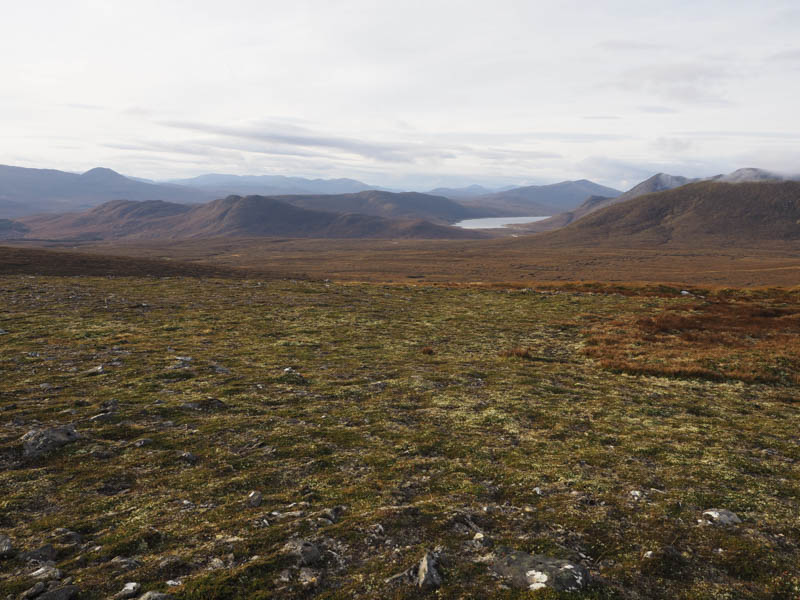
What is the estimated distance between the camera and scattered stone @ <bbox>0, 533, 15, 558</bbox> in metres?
7.18

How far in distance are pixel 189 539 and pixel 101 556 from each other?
54.3 inches

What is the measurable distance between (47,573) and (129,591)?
5.05 feet

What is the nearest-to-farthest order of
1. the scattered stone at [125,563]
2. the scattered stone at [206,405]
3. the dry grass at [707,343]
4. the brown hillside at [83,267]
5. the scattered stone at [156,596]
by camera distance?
1. the scattered stone at [156,596]
2. the scattered stone at [125,563]
3. the scattered stone at [206,405]
4. the dry grass at [707,343]
5. the brown hillside at [83,267]

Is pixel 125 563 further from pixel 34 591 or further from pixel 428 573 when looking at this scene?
pixel 428 573

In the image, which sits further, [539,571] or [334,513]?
[334,513]

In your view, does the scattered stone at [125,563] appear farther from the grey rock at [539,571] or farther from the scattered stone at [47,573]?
the grey rock at [539,571]

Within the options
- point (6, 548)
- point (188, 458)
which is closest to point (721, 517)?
point (188, 458)

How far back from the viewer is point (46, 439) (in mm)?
11391

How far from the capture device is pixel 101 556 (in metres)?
7.27

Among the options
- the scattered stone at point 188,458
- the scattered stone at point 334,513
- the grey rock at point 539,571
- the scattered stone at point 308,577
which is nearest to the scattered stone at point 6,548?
the scattered stone at point 188,458

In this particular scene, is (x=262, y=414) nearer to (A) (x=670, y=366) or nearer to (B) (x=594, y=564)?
(B) (x=594, y=564)

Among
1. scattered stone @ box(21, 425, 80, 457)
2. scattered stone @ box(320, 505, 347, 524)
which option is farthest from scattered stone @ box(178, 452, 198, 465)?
scattered stone @ box(320, 505, 347, 524)

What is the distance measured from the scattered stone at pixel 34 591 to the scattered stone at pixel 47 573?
174mm

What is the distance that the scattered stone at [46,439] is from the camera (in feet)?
36.3
